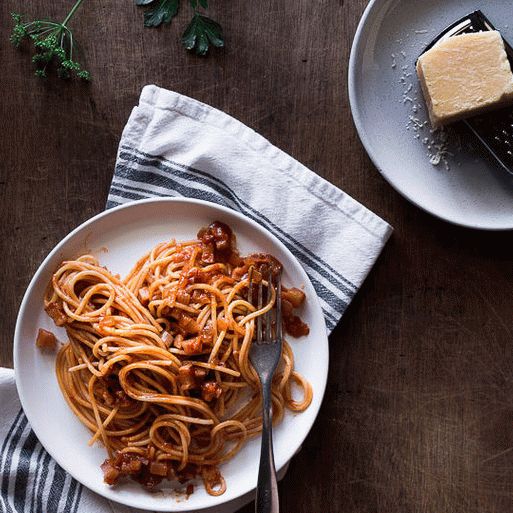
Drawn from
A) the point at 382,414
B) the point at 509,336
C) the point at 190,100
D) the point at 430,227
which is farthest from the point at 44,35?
the point at 509,336

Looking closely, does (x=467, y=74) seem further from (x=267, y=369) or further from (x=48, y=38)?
(x=48, y=38)

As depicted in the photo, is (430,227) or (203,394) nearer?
(203,394)

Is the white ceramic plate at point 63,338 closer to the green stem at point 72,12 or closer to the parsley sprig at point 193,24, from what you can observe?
the parsley sprig at point 193,24

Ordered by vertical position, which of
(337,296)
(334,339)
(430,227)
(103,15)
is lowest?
(334,339)

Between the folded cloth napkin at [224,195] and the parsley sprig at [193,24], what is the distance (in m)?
0.21

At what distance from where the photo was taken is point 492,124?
101 inches

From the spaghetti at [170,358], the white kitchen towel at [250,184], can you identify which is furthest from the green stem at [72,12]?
the spaghetti at [170,358]

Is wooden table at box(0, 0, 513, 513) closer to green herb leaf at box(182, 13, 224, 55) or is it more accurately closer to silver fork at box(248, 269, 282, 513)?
green herb leaf at box(182, 13, 224, 55)

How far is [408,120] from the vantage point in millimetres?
2676

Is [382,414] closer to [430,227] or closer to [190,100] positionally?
[430,227]

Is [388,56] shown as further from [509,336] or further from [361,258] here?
[509,336]

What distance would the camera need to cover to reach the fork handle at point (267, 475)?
2.38 m

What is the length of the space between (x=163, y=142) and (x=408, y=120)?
2.99 ft

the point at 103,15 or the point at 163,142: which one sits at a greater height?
the point at 103,15
